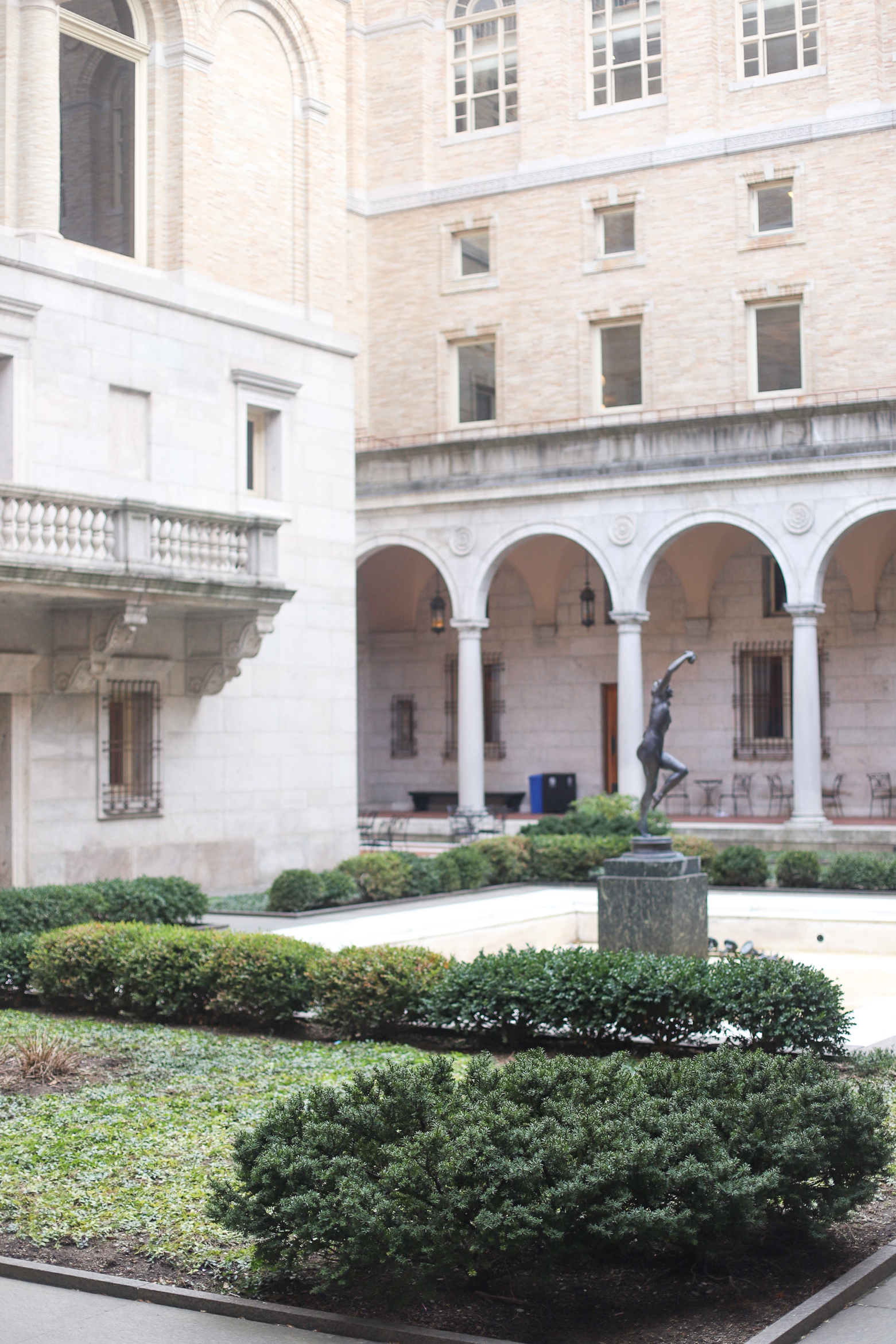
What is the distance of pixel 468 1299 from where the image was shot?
6.00 m

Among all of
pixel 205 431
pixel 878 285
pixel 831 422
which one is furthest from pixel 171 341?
pixel 878 285

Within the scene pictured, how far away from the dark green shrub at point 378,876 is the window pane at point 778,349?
53.1 feet

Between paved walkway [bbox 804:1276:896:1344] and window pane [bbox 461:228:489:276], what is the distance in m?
32.5

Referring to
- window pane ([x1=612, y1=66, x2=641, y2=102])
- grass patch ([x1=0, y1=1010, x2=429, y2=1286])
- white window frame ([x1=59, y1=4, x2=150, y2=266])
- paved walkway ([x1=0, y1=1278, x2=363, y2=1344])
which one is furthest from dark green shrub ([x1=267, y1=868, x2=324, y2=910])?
window pane ([x1=612, y1=66, x2=641, y2=102])

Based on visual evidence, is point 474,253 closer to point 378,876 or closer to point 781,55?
point 781,55

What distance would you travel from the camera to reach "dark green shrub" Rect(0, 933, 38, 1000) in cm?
1345

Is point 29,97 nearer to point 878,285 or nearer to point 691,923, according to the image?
point 691,923

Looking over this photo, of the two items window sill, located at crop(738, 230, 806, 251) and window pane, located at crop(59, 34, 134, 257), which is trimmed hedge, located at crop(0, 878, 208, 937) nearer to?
window pane, located at crop(59, 34, 134, 257)

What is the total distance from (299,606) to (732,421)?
10801 millimetres

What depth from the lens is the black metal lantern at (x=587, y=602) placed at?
117ft

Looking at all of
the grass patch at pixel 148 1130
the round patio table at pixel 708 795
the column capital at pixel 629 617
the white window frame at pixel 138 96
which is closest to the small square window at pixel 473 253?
the column capital at pixel 629 617

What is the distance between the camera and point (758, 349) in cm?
3331

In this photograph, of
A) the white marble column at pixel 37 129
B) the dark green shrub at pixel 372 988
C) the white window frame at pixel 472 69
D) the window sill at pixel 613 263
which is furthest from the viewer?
the white window frame at pixel 472 69

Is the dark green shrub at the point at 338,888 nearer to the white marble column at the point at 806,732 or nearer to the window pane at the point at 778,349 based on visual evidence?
the white marble column at the point at 806,732
